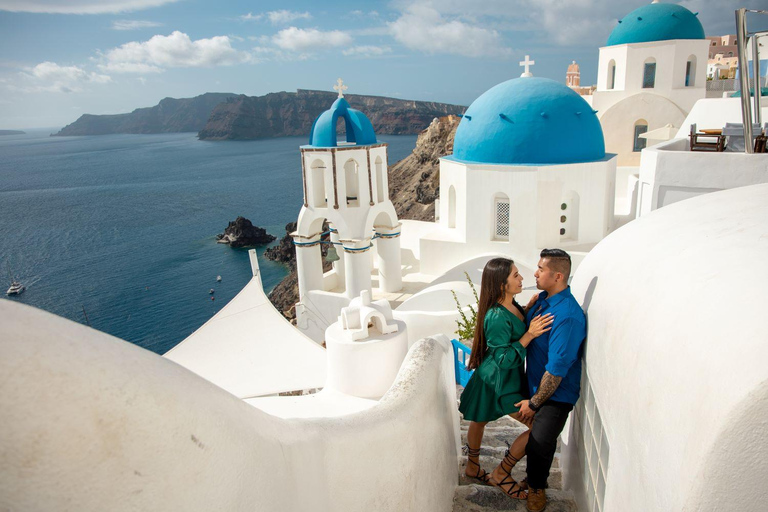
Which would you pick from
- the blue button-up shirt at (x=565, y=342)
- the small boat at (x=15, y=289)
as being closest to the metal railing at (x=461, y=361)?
the blue button-up shirt at (x=565, y=342)

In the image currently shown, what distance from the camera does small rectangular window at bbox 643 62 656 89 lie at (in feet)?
53.6

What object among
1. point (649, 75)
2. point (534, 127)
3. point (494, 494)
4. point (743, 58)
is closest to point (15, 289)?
point (534, 127)

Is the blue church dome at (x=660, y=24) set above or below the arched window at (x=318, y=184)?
above

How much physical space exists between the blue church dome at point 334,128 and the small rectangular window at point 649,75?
8.95m

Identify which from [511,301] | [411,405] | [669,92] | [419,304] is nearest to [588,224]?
[419,304]

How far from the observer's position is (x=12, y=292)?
117 feet

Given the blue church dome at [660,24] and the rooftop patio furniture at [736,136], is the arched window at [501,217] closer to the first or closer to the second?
the rooftop patio furniture at [736,136]

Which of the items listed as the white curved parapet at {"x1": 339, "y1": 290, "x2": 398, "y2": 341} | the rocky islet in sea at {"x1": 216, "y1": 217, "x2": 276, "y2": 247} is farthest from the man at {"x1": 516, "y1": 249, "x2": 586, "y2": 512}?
the rocky islet in sea at {"x1": 216, "y1": 217, "x2": 276, "y2": 247}

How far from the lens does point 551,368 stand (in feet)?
8.71

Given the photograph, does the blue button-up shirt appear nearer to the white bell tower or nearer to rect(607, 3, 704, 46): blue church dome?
the white bell tower

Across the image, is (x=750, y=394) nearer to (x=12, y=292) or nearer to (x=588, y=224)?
(x=588, y=224)

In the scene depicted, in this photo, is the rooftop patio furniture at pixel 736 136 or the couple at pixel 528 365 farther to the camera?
the rooftop patio furniture at pixel 736 136

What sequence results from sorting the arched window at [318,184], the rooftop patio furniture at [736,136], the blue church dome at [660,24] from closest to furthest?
the rooftop patio furniture at [736,136], the arched window at [318,184], the blue church dome at [660,24]

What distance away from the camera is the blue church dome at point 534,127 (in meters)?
10.9
